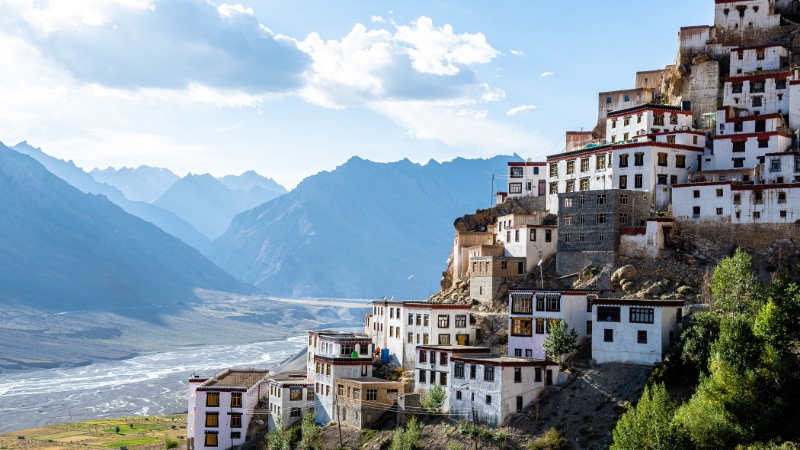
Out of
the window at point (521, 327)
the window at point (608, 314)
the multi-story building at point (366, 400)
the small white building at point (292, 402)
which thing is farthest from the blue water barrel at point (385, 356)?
the window at point (608, 314)

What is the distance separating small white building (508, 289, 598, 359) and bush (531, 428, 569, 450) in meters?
9.75

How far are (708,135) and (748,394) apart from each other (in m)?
36.9

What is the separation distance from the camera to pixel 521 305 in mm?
70812

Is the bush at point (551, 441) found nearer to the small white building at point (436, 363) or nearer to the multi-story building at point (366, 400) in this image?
the small white building at point (436, 363)

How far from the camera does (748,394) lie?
171 ft

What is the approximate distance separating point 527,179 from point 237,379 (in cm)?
3489

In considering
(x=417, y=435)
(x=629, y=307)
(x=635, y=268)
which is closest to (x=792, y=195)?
(x=635, y=268)

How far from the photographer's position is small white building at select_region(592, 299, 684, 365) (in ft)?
204

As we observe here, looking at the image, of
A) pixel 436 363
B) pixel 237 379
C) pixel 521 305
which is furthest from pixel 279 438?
pixel 521 305

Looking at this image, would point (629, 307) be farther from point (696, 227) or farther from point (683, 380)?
point (696, 227)

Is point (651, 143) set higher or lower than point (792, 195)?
higher

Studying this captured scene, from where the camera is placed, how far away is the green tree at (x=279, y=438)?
75500 millimetres

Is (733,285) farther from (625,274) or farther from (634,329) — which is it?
(625,274)

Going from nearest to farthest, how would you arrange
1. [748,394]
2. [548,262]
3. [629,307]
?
[748,394] < [629,307] < [548,262]
